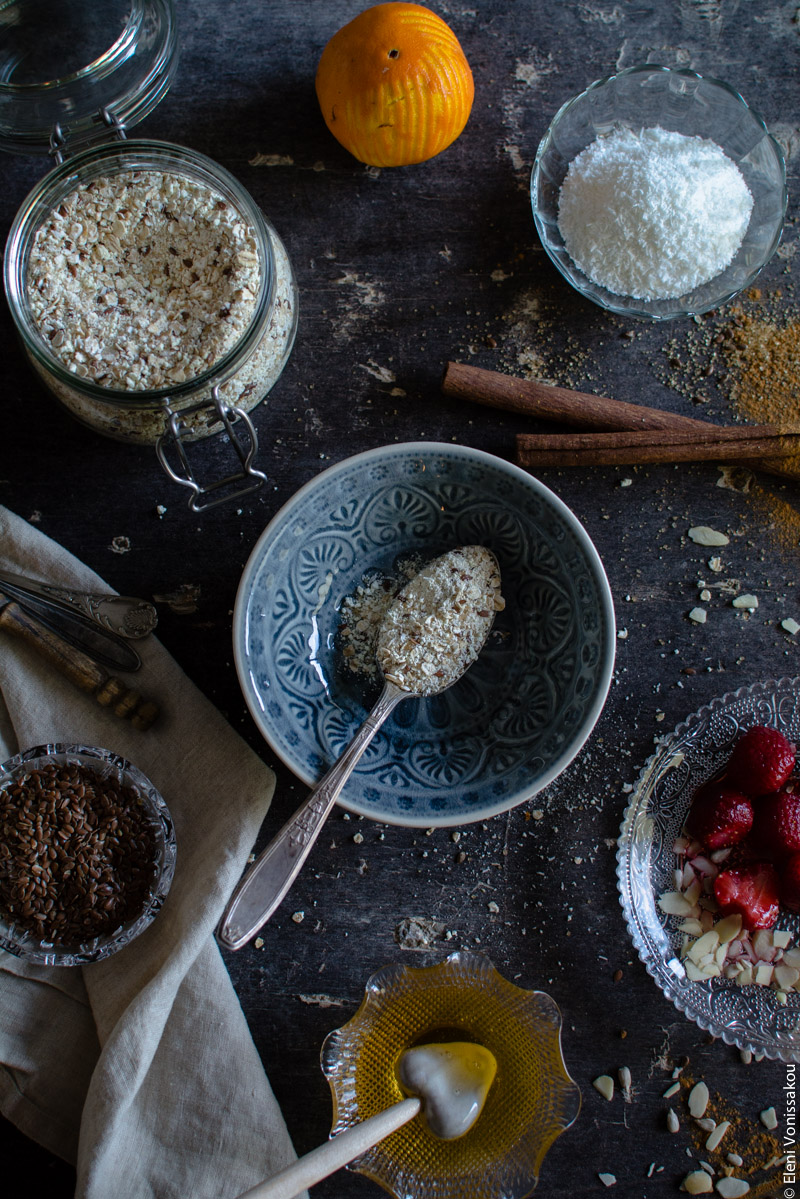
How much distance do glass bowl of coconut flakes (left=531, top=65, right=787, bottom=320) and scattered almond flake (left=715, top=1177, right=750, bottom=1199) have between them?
1.37 metres

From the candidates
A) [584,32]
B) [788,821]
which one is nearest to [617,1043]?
[788,821]

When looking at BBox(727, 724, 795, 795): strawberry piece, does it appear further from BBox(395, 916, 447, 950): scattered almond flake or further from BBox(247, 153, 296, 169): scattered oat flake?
BBox(247, 153, 296, 169): scattered oat flake

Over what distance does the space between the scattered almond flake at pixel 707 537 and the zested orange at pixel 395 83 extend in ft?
2.42

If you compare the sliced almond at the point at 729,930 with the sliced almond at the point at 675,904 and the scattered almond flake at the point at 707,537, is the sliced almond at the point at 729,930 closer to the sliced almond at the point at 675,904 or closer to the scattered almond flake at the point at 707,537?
the sliced almond at the point at 675,904

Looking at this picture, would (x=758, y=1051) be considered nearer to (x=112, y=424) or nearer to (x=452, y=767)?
(x=452, y=767)

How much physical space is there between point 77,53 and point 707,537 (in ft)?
4.20

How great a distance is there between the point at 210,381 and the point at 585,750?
0.80m

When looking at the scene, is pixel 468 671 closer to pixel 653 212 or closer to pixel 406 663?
pixel 406 663

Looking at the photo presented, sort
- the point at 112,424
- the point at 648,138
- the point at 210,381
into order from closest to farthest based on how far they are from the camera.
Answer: the point at 210,381 → the point at 112,424 → the point at 648,138

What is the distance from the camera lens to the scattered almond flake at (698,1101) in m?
1.25

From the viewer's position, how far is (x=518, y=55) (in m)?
1.32

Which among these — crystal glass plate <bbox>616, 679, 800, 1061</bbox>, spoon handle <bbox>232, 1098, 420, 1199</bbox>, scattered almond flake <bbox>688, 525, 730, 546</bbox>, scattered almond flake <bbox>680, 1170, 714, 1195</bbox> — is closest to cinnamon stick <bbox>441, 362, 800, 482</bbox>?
scattered almond flake <bbox>688, 525, 730, 546</bbox>

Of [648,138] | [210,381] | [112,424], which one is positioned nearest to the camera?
[210,381]

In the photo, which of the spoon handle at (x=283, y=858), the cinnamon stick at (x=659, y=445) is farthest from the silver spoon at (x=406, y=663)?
the cinnamon stick at (x=659, y=445)
